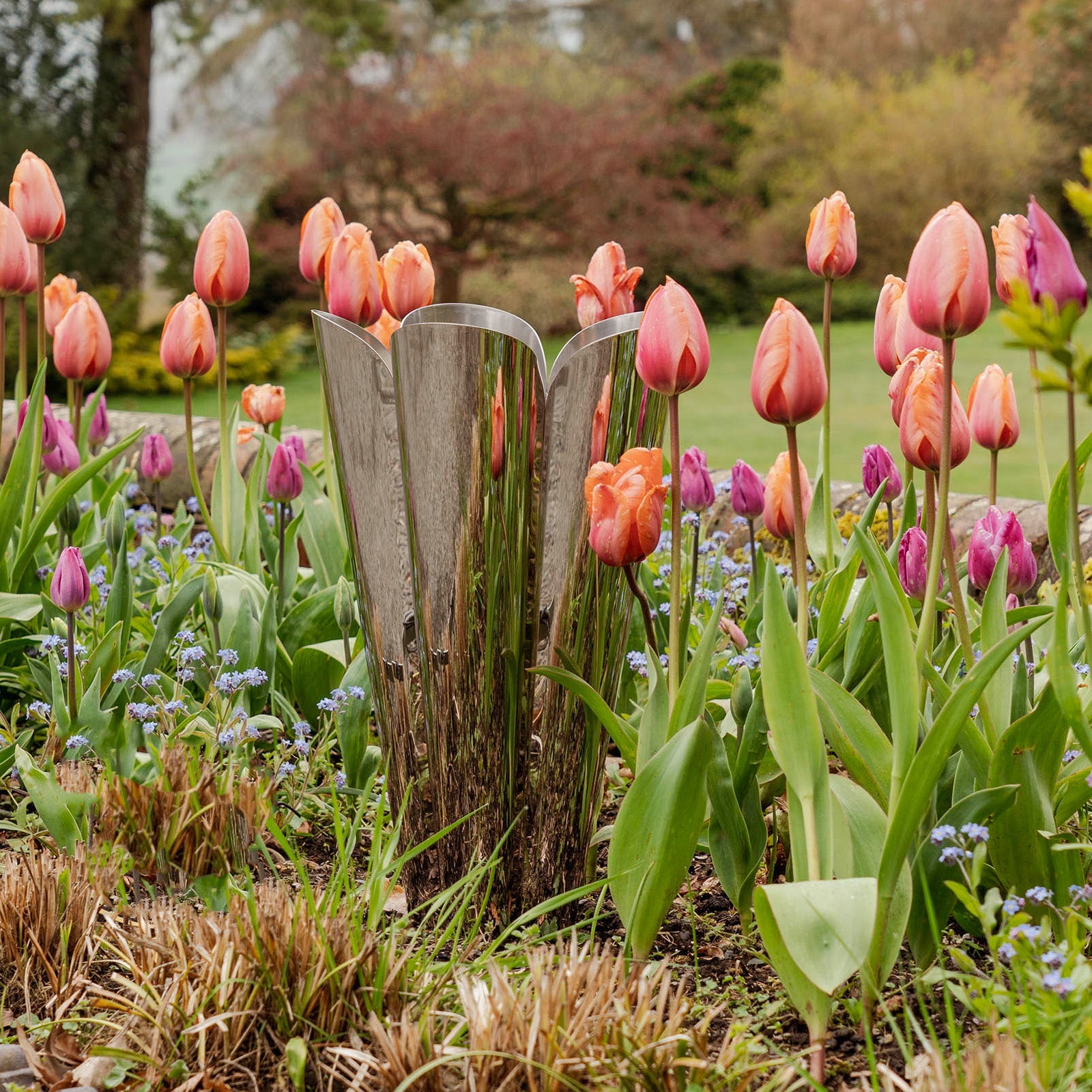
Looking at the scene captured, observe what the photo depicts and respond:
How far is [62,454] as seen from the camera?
2549 millimetres

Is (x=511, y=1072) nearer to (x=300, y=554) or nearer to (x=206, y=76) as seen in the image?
(x=300, y=554)

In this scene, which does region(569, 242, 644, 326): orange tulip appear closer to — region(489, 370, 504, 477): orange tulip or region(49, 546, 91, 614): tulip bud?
region(489, 370, 504, 477): orange tulip

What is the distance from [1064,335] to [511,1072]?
2.80 feet

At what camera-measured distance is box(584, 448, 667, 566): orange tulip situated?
1.30 metres

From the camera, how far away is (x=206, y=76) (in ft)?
53.6

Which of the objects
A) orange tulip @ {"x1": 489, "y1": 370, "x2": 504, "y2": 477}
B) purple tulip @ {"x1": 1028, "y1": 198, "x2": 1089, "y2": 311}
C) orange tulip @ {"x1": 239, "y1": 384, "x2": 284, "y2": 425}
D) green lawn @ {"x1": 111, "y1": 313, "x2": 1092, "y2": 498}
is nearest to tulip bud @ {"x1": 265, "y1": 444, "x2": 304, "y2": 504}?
orange tulip @ {"x1": 239, "y1": 384, "x2": 284, "y2": 425}

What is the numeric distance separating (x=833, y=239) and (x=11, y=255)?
1.67 metres

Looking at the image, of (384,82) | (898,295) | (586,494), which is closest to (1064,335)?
(586,494)

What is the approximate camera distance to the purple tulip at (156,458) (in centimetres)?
269

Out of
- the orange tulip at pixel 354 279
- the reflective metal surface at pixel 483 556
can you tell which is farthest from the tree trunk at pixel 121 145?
the reflective metal surface at pixel 483 556

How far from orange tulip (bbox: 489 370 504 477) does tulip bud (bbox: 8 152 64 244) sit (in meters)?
1.39

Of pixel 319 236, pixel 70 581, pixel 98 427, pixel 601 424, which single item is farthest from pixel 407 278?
pixel 98 427

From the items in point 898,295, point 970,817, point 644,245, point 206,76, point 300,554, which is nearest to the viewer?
point 970,817

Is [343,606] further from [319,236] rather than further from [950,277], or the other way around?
[950,277]
